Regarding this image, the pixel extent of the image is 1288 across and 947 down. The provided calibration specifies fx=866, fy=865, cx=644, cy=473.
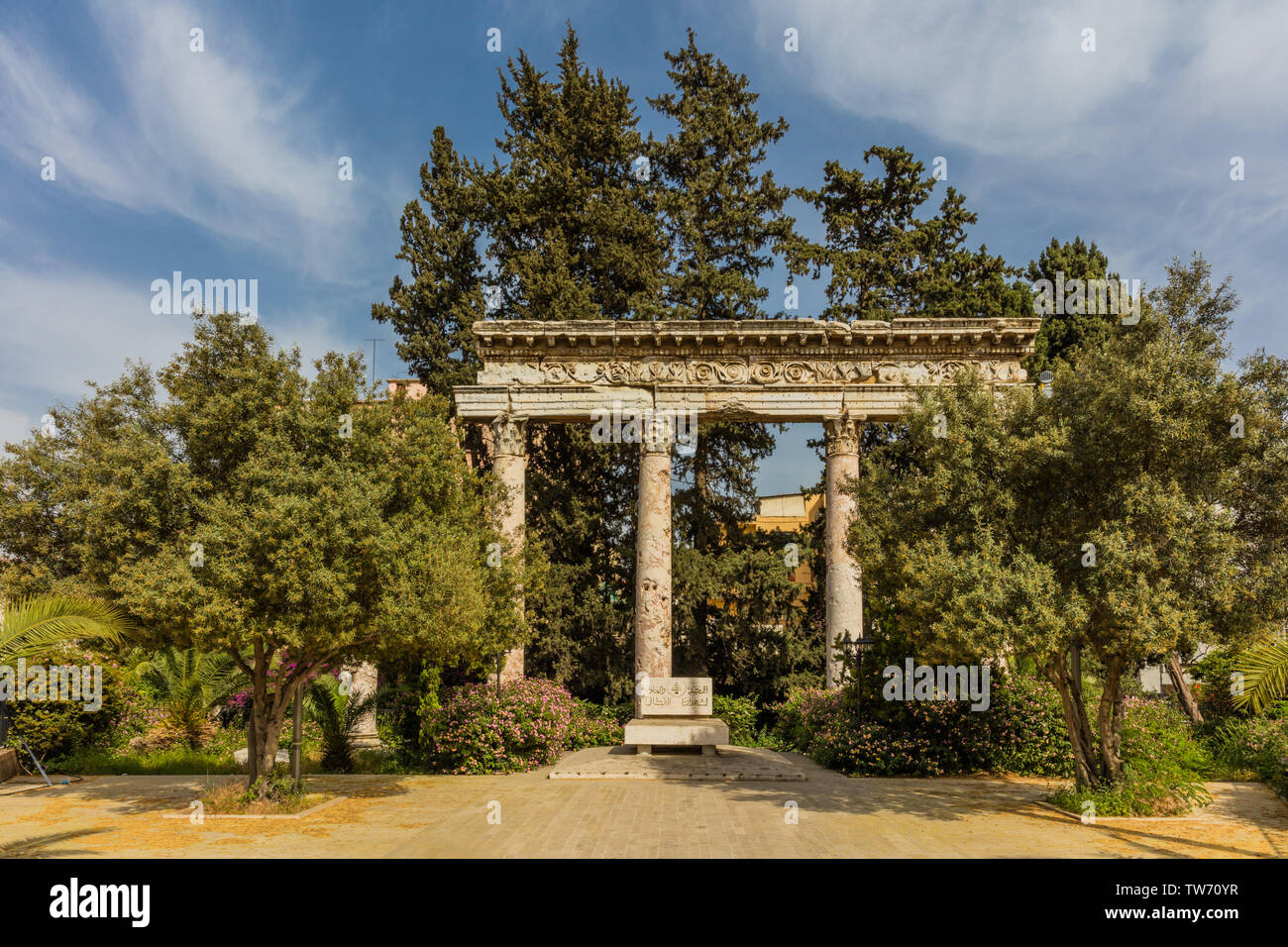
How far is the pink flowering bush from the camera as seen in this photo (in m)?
17.6

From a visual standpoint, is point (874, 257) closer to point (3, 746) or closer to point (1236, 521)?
point (1236, 521)

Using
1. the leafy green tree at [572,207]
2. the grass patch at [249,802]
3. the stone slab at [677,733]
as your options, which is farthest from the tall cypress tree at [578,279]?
the grass patch at [249,802]

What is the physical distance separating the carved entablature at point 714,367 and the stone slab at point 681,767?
25.9 ft

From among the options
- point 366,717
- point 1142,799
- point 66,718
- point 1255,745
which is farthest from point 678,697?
point 66,718

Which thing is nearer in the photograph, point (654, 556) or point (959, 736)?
point (959, 736)

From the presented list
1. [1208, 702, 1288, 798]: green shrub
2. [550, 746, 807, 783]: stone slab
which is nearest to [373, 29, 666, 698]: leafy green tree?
[550, 746, 807, 783]: stone slab

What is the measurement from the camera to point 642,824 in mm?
11609

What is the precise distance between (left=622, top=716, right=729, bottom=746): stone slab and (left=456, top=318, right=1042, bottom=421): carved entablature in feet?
24.0

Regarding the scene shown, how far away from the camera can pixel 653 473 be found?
2088cm

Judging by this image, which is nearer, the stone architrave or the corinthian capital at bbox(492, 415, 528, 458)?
the stone architrave

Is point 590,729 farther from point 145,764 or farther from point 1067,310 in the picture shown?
point 1067,310

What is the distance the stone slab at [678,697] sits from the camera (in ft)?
60.5

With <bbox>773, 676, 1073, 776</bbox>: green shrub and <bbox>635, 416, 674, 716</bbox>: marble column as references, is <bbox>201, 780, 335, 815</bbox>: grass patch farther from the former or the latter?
<bbox>773, 676, 1073, 776</bbox>: green shrub

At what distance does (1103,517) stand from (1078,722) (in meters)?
3.17
